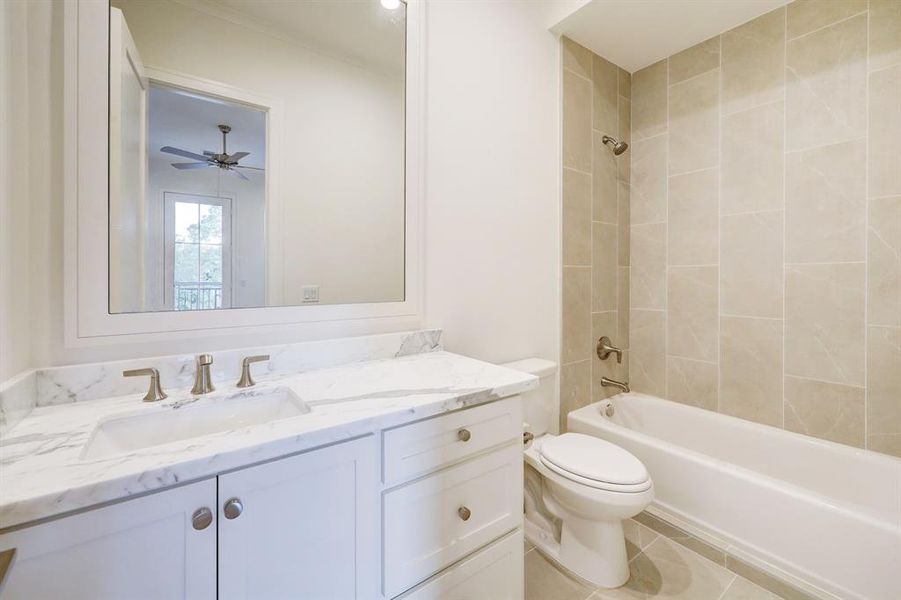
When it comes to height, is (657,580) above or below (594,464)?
below

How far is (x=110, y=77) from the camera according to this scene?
947 mm

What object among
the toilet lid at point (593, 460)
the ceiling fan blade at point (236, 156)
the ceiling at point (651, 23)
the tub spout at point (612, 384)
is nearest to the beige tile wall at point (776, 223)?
the ceiling at point (651, 23)

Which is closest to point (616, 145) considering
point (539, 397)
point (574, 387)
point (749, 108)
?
point (749, 108)

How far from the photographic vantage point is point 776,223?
1823 millimetres

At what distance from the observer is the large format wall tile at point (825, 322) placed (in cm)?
161

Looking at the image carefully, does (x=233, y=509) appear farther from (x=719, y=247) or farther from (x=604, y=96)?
(x=604, y=96)

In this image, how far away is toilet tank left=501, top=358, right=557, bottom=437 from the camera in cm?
169

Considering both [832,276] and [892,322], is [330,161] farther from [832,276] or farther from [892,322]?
[892,322]

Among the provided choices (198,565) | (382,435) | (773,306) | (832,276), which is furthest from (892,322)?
(198,565)

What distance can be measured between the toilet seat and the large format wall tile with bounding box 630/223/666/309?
116 centimetres

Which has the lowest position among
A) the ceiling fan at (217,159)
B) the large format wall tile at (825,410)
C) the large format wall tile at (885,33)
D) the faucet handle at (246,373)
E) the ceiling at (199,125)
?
the large format wall tile at (825,410)

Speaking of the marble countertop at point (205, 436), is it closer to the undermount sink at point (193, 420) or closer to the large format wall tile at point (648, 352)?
the undermount sink at point (193, 420)

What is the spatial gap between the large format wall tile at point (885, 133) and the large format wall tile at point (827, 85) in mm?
37

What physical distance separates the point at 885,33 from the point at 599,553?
2483 millimetres
